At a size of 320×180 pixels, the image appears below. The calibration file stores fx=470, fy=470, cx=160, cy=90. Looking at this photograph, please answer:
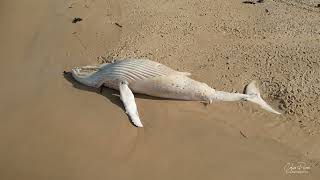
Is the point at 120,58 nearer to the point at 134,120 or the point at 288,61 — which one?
the point at 134,120

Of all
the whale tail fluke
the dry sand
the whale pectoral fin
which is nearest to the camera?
the dry sand

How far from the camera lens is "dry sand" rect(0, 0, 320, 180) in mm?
5188

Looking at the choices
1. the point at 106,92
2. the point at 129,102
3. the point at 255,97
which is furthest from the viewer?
the point at 106,92

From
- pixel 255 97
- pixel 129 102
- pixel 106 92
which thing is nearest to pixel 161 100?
pixel 129 102

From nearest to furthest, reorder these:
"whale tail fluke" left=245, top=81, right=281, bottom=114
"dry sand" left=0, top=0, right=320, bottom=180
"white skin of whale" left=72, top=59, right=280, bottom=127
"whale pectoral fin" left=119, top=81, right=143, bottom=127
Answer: "dry sand" left=0, top=0, right=320, bottom=180 → "whale pectoral fin" left=119, top=81, right=143, bottom=127 → "whale tail fluke" left=245, top=81, right=281, bottom=114 → "white skin of whale" left=72, top=59, right=280, bottom=127

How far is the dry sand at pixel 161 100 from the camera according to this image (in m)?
5.19

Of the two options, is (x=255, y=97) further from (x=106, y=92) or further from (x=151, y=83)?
(x=106, y=92)

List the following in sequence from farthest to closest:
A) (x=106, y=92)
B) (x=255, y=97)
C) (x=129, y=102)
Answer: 1. (x=106, y=92)
2. (x=255, y=97)
3. (x=129, y=102)

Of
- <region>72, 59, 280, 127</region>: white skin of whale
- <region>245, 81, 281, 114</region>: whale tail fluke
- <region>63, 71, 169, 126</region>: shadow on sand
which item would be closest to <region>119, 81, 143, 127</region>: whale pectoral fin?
<region>72, 59, 280, 127</region>: white skin of whale

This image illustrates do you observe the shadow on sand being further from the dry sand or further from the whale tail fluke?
the whale tail fluke

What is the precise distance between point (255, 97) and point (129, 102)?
1.63 meters

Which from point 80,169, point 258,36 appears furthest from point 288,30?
point 80,169

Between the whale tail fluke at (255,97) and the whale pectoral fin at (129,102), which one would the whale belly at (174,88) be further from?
the whale tail fluke at (255,97)

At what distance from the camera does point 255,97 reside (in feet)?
20.0
